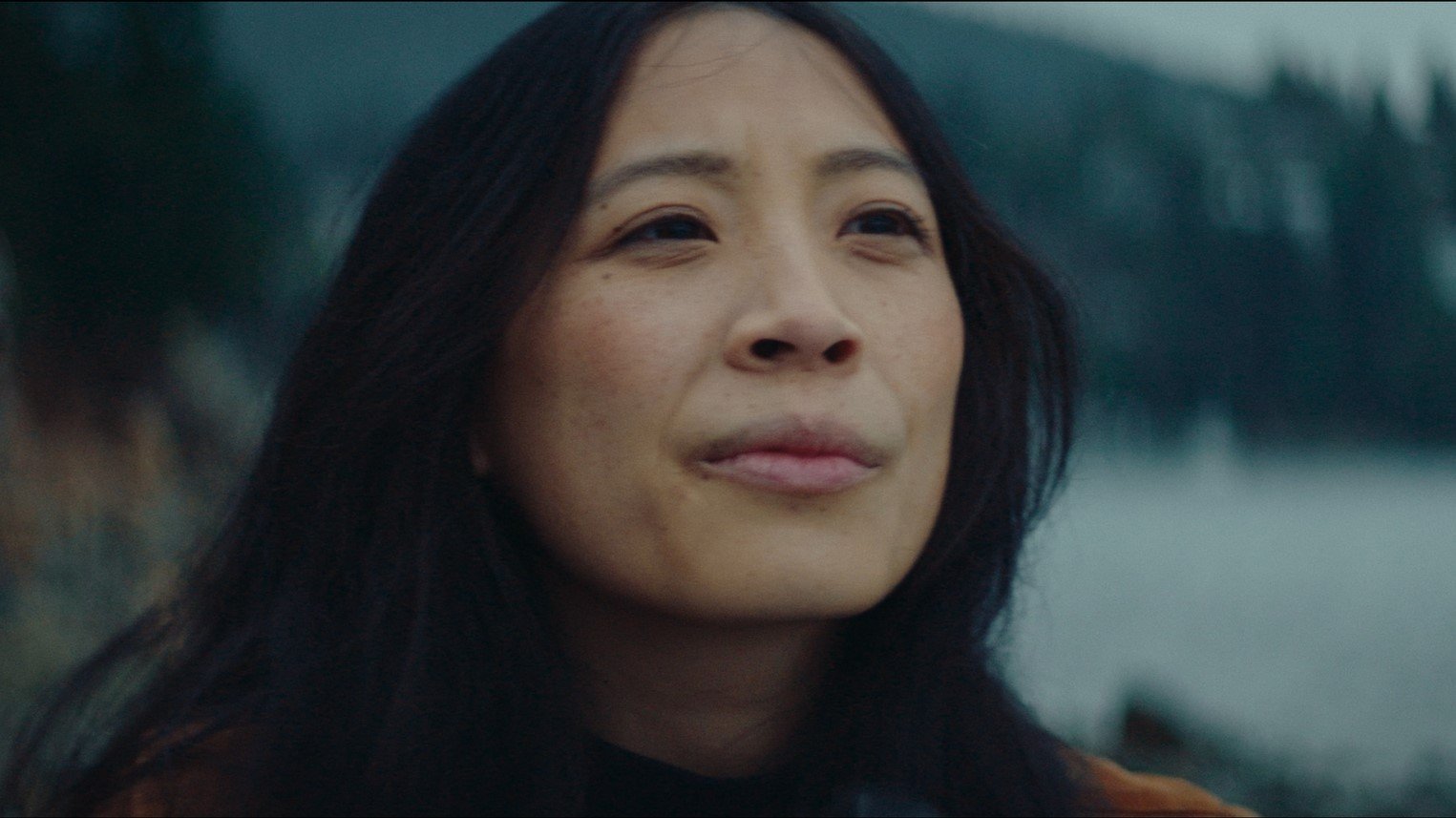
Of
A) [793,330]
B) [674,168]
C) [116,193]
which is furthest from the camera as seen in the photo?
[116,193]

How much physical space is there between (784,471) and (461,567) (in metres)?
0.51

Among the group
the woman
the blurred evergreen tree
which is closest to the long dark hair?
the woman

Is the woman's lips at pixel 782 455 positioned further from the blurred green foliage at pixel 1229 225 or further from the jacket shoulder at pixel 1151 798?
the blurred green foliage at pixel 1229 225

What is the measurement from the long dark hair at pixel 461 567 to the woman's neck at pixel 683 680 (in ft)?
0.18

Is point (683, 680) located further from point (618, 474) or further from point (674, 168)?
point (674, 168)

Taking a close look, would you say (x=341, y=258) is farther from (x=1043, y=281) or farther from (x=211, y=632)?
(x=1043, y=281)

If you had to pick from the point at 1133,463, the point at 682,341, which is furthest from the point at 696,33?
the point at 1133,463

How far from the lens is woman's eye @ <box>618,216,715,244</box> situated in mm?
1638

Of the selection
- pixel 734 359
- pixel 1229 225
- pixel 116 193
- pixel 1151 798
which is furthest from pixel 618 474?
pixel 1229 225

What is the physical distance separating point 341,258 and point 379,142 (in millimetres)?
1157

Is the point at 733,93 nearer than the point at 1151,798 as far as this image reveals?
Yes

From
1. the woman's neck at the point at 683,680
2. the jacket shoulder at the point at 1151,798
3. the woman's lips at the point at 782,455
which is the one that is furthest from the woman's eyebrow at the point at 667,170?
the jacket shoulder at the point at 1151,798

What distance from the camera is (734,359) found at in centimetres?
154

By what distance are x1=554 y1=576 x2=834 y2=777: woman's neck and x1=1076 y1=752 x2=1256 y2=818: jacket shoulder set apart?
2.10ft
